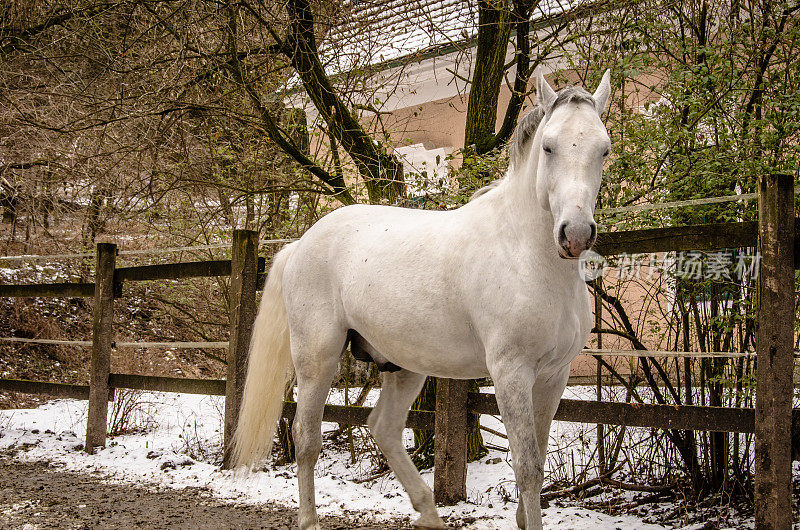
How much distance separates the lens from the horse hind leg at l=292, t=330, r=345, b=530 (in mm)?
3365

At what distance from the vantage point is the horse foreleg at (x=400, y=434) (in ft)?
11.0

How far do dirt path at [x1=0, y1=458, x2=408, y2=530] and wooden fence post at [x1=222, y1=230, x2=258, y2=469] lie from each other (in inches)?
31.1

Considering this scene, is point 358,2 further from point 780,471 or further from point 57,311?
point 57,311

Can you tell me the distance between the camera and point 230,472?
4840 millimetres

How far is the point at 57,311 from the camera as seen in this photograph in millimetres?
10398

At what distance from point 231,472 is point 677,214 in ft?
11.2

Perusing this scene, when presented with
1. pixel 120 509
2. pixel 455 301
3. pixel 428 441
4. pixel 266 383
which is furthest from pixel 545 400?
pixel 120 509

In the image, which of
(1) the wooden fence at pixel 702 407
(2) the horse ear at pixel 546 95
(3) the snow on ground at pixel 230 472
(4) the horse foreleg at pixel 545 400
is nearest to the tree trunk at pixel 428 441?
(3) the snow on ground at pixel 230 472

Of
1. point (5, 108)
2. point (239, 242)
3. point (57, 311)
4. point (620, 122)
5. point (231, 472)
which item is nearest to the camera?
point (620, 122)

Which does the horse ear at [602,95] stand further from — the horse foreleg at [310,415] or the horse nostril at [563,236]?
the horse foreleg at [310,415]

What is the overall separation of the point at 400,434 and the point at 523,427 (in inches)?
42.7

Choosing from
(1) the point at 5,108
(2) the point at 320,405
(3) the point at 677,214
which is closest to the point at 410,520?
(2) the point at 320,405

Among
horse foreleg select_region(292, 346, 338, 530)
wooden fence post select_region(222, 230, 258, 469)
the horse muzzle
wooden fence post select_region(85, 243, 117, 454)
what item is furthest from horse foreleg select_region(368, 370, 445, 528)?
wooden fence post select_region(85, 243, 117, 454)

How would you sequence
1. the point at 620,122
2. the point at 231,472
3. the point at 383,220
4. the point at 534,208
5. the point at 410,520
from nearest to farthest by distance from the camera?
the point at 534,208
the point at 383,220
the point at 410,520
the point at 620,122
the point at 231,472
